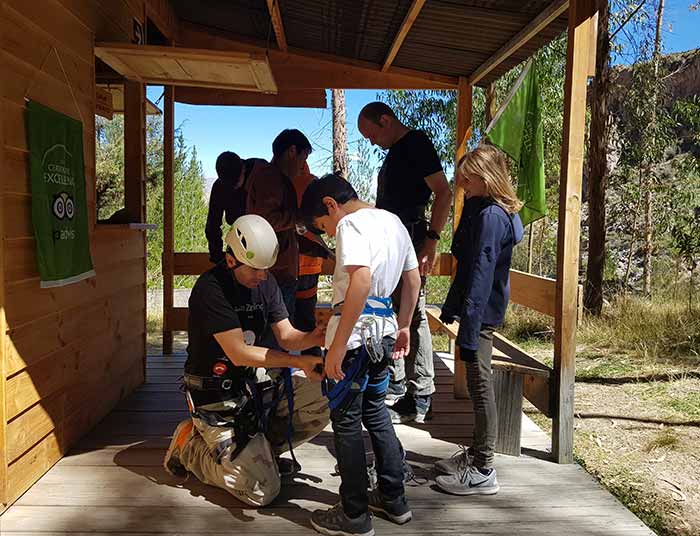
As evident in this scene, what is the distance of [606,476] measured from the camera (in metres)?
3.40

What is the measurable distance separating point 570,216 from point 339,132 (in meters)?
8.80

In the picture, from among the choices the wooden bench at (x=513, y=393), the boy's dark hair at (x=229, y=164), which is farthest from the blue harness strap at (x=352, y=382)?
the boy's dark hair at (x=229, y=164)

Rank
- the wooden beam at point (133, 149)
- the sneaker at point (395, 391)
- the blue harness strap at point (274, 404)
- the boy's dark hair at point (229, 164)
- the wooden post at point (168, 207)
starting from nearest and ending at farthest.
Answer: the blue harness strap at point (274, 404) → the boy's dark hair at point (229, 164) → the sneaker at point (395, 391) → the wooden beam at point (133, 149) → the wooden post at point (168, 207)

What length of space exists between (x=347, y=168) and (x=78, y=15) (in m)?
8.60

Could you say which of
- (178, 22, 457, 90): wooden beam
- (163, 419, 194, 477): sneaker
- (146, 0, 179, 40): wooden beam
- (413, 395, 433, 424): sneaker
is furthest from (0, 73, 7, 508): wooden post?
(178, 22, 457, 90): wooden beam

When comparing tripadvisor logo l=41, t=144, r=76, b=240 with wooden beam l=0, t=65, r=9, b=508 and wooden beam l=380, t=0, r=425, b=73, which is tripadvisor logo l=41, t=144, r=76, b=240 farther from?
wooden beam l=380, t=0, r=425, b=73

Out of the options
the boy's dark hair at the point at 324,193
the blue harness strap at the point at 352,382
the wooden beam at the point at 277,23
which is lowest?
the blue harness strap at the point at 352,382

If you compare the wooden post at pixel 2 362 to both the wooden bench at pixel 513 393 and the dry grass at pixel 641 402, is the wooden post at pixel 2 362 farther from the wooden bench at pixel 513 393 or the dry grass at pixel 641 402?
the dry grass at pixel 641 402

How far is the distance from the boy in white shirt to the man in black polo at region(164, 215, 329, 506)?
22cm

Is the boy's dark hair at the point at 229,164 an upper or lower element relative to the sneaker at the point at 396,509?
upper

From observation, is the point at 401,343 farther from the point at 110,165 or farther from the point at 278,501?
the point at 110,165

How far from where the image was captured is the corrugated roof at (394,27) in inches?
153

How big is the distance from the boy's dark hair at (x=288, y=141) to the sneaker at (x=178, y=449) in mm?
1828

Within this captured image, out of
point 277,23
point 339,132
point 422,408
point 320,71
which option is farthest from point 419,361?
point 339,132
